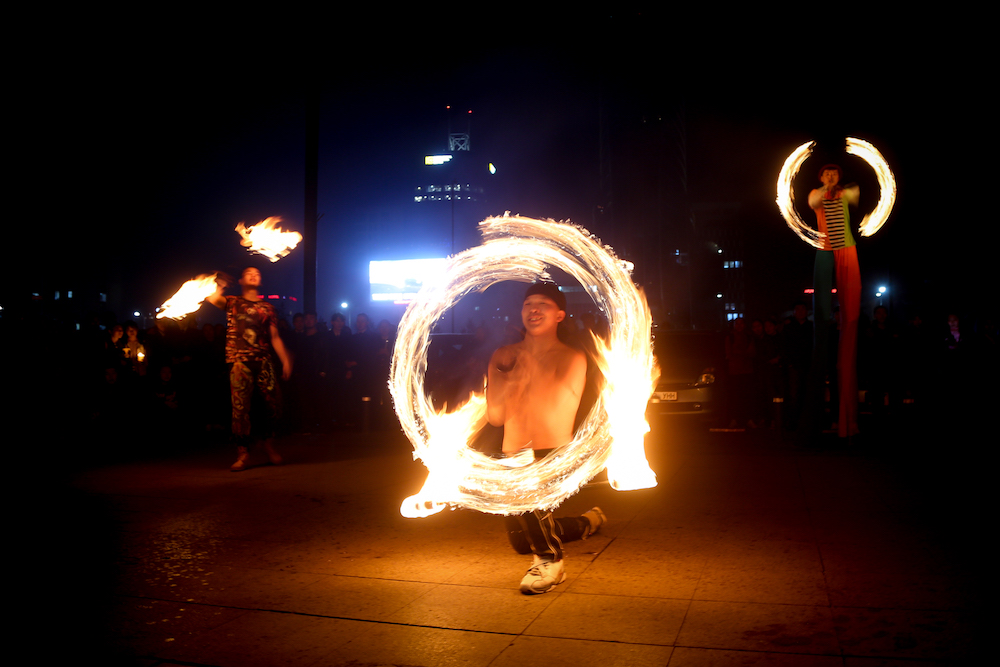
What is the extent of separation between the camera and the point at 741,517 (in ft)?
21.0

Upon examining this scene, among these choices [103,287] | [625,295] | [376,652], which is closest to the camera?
[376,652]

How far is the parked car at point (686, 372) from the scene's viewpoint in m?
11.8

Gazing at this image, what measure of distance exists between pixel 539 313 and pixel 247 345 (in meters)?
5.20

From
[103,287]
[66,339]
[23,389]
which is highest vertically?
[103,287]

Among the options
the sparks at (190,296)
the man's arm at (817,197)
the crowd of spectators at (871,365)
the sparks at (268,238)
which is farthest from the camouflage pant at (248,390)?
the crowd of spectators at (871,365)

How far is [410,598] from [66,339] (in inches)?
396

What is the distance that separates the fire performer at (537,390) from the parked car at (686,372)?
7.17m

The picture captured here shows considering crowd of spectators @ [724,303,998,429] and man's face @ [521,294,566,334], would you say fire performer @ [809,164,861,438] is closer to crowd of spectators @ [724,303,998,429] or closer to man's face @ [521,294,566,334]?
crowd of spectators @ [724,303,998,429]

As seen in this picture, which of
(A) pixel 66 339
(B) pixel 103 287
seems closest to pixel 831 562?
(A) pixel 66 339

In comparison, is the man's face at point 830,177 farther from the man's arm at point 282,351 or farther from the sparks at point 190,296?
the sparks at point 190,296

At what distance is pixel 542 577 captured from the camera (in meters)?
4.49

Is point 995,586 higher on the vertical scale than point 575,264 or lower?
lower

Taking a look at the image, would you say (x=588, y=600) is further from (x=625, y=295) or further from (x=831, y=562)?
(x=625, y=295)

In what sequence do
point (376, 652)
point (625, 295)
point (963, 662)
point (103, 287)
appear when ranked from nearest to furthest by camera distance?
point (963, 662) → point (376, 652) → point (625, 295) → point (103, 287)
